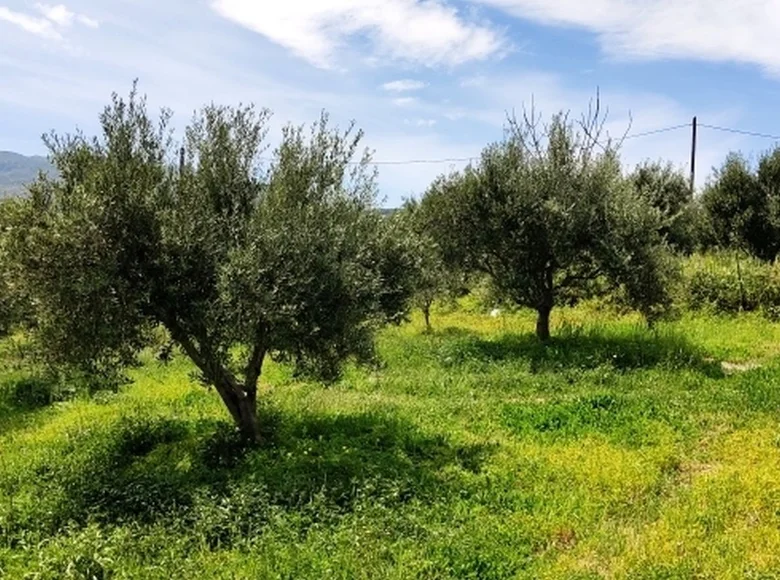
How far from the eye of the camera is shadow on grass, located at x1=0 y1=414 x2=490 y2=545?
29.6 ft

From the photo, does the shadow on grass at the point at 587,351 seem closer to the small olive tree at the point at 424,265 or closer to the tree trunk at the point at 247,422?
the small olive tree at the point at 424,265

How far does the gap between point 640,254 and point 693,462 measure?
341 inches

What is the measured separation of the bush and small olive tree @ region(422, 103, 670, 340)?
17.9ft

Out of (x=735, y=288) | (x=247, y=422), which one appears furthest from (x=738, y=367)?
(x=247, y=422)

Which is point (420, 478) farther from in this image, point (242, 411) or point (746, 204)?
point (746, 204)

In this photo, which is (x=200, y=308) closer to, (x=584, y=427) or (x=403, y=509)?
(x=403, y=509)

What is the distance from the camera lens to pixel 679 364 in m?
16.4

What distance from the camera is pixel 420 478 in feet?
32.6

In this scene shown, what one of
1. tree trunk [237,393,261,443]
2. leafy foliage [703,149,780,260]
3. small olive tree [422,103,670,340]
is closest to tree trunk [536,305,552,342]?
small olive tree [422,103,670,340]

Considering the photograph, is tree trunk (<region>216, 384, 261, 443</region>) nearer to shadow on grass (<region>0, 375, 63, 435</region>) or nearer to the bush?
shadow on grass (<region>0, 375, 63, 435</region>)

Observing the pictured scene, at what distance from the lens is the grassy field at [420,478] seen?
7.59 metres

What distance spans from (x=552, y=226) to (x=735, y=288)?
9.49 meters

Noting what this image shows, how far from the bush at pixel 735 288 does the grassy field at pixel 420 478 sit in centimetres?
745

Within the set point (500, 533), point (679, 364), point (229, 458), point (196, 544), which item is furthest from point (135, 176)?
point (679, 364)
